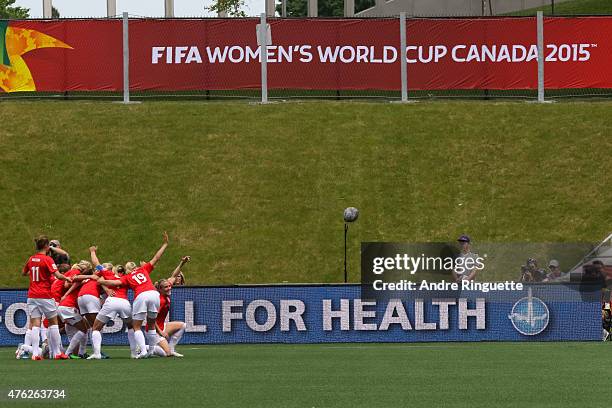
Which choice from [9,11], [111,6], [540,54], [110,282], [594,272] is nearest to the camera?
[110,282]

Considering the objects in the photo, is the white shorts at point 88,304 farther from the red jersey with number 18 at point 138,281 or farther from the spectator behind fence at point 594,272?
the spectator behind fence at point 594,272

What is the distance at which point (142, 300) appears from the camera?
71.3 ft

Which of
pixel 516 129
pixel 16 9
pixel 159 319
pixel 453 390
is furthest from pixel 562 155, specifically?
pixel 16 9

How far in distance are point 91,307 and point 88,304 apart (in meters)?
0.08

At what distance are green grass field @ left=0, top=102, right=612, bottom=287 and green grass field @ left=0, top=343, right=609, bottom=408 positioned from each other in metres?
8.30

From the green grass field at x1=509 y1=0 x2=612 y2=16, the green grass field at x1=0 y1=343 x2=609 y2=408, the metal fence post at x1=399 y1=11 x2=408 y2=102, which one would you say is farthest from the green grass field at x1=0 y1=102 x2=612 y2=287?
the green grass field at x1=509 y1=0 x2=612 y2=16

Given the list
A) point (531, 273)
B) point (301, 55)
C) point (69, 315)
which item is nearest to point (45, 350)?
point (69, 315)

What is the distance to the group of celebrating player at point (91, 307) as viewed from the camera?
21.7 m

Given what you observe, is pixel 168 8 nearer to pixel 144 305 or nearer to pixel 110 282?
pixel 110 282

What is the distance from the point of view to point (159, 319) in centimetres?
2352

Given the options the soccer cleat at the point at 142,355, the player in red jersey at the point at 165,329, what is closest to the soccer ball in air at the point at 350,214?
the player in red jersey at the point at 165,329

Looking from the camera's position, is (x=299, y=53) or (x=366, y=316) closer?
(x=366, y=316)

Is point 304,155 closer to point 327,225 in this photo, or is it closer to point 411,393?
point 327,225

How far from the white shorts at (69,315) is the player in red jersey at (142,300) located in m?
0.78
